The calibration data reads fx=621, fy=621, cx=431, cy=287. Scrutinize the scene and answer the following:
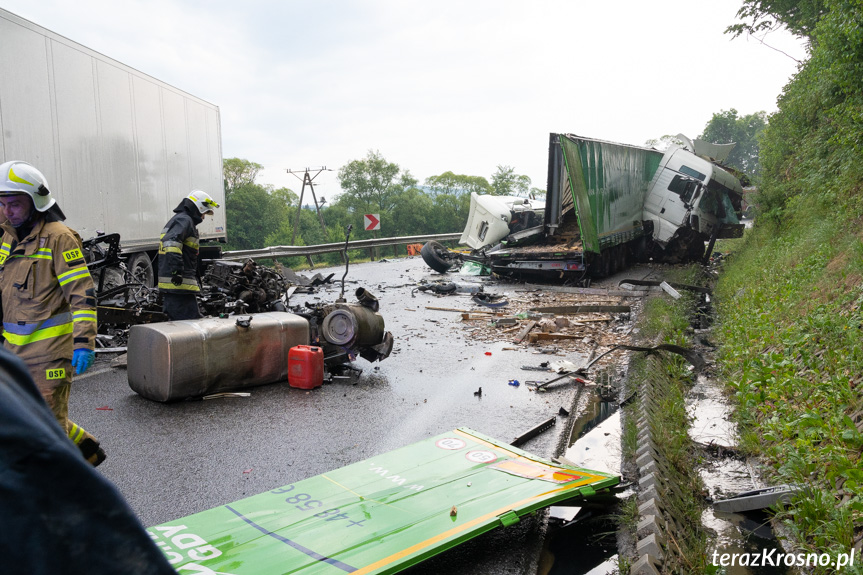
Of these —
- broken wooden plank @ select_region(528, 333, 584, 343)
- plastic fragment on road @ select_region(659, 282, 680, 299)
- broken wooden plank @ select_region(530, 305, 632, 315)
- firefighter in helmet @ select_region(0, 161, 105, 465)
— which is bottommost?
broken wooden plank @ select_region(528, 333, 584, 343)

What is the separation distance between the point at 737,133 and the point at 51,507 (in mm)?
136290

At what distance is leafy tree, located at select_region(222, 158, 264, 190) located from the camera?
74125mm

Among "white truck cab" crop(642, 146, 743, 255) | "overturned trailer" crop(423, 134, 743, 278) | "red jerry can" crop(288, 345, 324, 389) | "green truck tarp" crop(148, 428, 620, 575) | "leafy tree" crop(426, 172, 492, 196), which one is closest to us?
"green truck tarp" crop(148, 428, 620, 575)

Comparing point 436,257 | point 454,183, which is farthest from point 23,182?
point 454,183

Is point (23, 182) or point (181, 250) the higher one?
point (23, 182)

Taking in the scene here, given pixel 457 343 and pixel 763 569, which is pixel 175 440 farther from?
pixel 457 343

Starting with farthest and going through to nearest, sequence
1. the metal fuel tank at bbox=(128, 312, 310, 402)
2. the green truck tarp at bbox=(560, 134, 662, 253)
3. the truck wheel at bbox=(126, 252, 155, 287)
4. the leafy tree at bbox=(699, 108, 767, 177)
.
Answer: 1. the leafy tree at bbox=(699, 108, 767, 177)
2. the green truck tarp at bbox=(560, 134, 662, 253)
3. the truck wheel at bbox=(126, 252, 155, 287)
4. the metal fuel tank at bbox=(128, 312, 310, 402)

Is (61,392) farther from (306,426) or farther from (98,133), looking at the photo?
(98,133)

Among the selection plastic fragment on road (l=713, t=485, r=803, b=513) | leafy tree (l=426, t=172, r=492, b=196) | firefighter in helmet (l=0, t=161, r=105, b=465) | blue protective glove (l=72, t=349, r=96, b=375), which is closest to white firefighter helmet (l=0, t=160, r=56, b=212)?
firefighter in helmet (l=0, t=161, r=105, b=465)

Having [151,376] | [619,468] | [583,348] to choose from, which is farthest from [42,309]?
[583,348]

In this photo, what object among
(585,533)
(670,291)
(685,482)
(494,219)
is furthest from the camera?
(494,219)

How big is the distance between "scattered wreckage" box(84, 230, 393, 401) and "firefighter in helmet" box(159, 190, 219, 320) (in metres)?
0.33

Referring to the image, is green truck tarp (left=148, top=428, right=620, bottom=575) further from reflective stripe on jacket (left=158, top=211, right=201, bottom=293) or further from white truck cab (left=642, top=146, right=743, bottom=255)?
white truck cab (left=642, top=146, right=743, bottom=255)

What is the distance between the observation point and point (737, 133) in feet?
392
